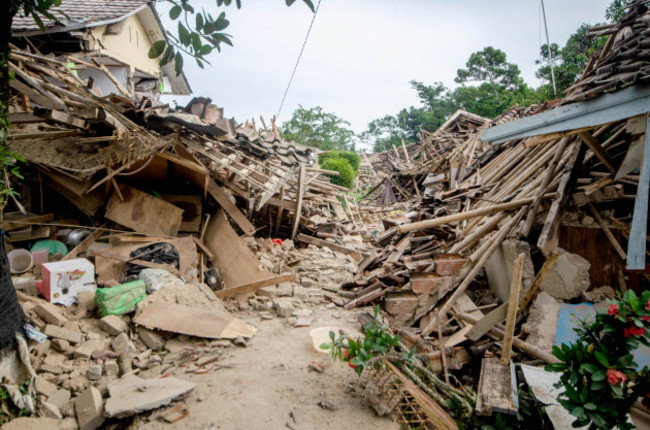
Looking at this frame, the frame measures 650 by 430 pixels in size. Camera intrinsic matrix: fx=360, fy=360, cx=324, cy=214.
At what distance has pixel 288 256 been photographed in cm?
819

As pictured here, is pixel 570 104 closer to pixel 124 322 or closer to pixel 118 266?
pixel 124 322

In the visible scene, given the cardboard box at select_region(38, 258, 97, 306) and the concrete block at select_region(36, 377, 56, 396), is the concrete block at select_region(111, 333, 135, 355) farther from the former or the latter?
the cardboard box at select_region(38, 258, 97, 306)

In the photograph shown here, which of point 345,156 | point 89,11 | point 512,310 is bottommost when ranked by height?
point 512,310

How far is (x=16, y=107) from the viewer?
213 inches

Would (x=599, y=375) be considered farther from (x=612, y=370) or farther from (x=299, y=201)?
(x=299, y=201)

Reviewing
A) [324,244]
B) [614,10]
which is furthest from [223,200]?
[614,10]

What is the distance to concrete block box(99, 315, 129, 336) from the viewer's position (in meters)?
4.18

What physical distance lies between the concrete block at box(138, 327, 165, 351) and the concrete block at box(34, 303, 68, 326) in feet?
2.75

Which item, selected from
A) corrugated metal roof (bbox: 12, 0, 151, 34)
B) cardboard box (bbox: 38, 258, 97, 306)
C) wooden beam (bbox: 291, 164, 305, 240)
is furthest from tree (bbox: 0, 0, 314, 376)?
corrugated metal roof (bbox: 12, 0, 151, 34)

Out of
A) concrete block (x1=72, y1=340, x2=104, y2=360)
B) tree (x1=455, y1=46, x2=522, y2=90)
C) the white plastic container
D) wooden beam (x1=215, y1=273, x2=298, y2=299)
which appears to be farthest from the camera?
tree (x1=455, y1=46, x2=522, y2=90)

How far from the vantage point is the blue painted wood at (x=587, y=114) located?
296cm

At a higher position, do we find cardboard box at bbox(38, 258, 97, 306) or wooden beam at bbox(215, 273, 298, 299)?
cardboard box at bbox(38, 258, 97, 306)

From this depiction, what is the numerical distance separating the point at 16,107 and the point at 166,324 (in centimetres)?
414

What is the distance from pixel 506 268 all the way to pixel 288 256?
4.78 meters
